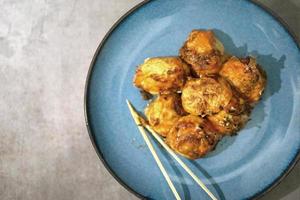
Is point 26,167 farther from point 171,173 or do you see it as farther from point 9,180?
point 171,173

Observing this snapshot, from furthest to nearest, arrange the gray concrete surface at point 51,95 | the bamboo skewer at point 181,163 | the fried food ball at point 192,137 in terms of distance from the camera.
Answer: the gray concrete surface at point 51,95, the bamboo skewer at point 181,163, the fried food ball at point 192,137

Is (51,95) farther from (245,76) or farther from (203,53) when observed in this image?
(245,76)

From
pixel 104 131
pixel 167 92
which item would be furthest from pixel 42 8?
pixel 167 92

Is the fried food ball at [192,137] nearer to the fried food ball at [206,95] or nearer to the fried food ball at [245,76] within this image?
the fried food ball at [206,95]

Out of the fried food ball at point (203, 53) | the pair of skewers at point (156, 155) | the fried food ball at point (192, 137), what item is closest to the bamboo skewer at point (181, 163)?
the pair of skewers at point (156, 155)

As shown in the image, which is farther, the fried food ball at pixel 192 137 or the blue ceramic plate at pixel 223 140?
the blue ceramic plate at pixel 223 140
